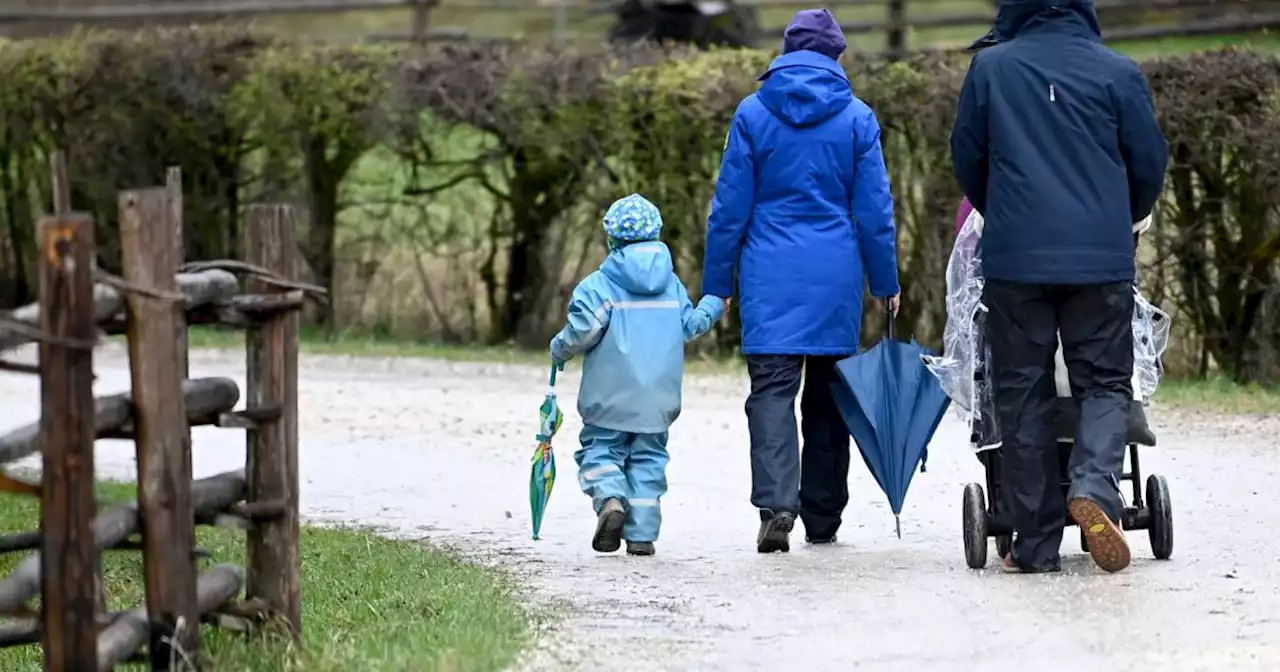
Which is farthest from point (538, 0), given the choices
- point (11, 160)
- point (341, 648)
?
point (341, 648)

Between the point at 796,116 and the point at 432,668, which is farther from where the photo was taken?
the point at 796,116

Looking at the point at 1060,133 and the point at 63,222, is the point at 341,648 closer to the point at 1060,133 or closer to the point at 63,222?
the point at 63,222

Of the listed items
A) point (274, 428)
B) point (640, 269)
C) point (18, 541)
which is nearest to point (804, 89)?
point (640, 269)

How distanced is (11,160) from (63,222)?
11.4 metres

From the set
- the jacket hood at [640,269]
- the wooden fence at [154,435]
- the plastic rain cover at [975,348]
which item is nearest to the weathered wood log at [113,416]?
the wooden fence at [154,435]

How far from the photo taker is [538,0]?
3228 centimetres

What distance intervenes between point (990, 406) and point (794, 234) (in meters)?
0.91

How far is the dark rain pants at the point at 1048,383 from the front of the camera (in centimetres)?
670

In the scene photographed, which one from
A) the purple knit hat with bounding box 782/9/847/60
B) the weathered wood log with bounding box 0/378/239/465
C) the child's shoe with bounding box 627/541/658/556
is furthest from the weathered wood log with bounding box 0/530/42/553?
Answer: the purple knit hat with bounding box 782/9/847/60

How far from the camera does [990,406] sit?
693cm

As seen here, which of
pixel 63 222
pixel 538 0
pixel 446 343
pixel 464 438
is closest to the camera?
pixel 63 222

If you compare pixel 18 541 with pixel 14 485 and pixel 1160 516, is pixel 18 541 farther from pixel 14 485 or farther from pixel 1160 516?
pixel 1160 516

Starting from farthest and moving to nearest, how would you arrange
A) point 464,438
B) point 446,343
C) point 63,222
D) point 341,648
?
point 446,343, point 464,438, point 341,648, point 63,222

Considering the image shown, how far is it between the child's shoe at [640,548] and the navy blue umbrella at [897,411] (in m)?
0.76
